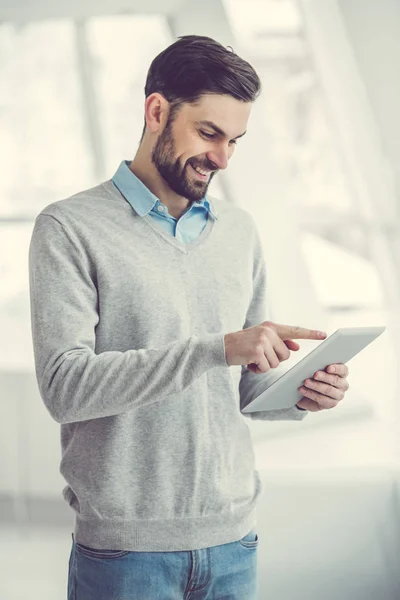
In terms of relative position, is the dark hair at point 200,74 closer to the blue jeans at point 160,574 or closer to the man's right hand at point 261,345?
the man's right hand at point 261,345

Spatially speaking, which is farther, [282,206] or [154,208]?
[282,206]

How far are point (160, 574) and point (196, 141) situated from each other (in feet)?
2.48

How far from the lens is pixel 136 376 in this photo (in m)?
1.13

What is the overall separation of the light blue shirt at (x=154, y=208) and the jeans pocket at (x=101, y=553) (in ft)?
1.82

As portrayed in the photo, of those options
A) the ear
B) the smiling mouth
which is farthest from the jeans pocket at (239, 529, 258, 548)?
the ear

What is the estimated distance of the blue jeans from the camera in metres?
1.23

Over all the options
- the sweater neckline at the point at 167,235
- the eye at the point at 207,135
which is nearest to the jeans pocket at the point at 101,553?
the sweater neckline at the point at 167,235

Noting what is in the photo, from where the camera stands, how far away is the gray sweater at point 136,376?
1141mm

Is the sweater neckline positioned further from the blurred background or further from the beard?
the blurred background

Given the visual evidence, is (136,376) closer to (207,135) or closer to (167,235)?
(167,235)

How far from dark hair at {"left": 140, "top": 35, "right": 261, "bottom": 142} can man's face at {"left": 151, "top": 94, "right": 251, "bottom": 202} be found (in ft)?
0.05

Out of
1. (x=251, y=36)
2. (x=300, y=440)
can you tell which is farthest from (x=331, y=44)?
(x=300, y=440)

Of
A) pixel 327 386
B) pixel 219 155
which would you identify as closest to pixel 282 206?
pixel 219 155

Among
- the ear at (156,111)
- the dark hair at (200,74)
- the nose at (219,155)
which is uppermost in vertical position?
the dark hair at (200,74)
